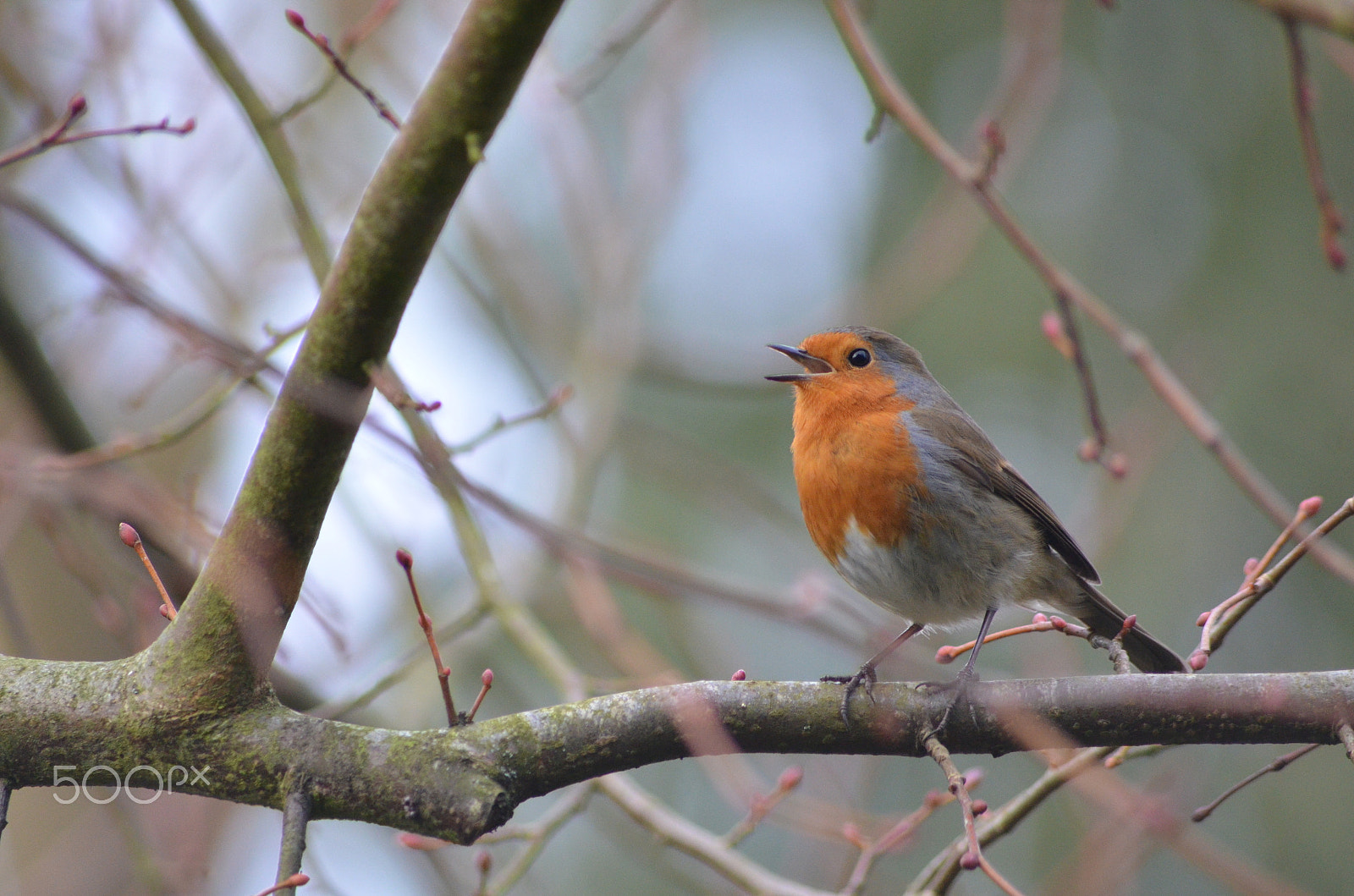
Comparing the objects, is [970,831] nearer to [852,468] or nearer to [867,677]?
[867,677]

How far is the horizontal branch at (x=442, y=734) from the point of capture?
2.00m

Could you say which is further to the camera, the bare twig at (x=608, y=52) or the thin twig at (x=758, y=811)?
the bare twig at (x=608, y=52)

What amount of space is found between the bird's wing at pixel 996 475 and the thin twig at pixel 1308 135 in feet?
4.00

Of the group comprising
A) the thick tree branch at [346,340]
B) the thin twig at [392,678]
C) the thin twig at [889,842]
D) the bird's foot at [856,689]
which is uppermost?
the thin twig at [392,678]

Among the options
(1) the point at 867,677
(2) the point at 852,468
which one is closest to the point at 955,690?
(1) the point at 867,677

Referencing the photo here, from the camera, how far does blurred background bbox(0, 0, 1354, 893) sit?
11.9 feet

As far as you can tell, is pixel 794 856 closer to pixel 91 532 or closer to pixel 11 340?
pixel 91 532

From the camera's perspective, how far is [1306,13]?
246 centimetres

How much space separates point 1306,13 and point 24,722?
2.97m

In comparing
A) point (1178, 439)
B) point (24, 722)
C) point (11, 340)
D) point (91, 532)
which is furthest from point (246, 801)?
point (1178, 439)

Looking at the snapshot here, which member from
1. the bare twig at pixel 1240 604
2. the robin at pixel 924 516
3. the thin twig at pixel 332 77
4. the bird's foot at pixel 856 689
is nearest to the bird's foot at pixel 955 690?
the bird's foot at pixel 856 689

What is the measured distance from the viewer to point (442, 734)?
2051 mm

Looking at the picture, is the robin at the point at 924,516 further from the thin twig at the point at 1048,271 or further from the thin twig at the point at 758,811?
the thin twig at the point at 1048,271

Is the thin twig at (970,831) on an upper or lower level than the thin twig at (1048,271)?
lower
